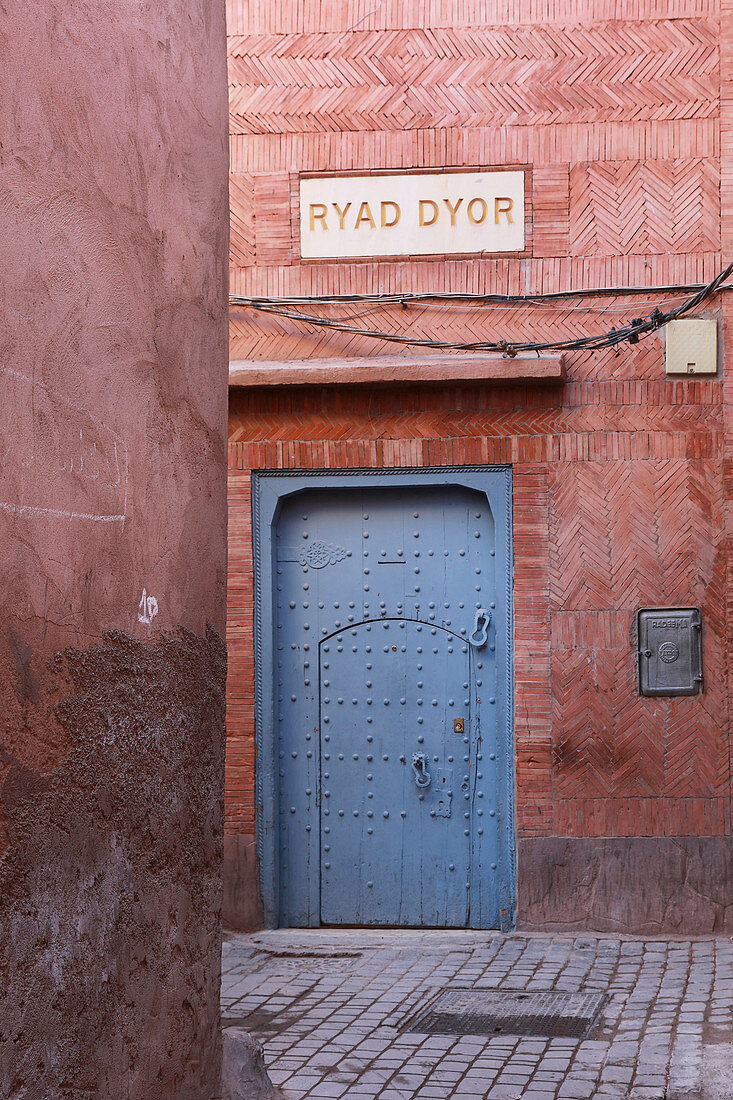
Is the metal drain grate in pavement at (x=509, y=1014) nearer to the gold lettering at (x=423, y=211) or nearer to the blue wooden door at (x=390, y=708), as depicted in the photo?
the blue wooden door at (x=390, y=708)

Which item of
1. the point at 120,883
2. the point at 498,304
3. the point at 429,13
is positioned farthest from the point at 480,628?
the point at 120,883

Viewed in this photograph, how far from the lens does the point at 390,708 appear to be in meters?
8.12

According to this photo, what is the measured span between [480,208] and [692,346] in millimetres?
1560

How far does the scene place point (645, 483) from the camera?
25.7ft

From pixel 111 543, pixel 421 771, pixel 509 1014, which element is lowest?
pixel 509 1014

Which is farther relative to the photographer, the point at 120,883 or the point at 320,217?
the point at 320,217

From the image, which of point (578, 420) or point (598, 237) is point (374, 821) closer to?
point (578, 420)

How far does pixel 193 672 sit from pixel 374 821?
4.24 metres

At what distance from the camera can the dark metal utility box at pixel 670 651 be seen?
776 centimetres

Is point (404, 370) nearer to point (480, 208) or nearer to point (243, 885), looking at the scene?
point (480, 208)

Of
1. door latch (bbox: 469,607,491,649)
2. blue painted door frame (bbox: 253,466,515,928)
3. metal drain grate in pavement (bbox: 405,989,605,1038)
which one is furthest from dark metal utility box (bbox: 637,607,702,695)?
metal drain grate in pavement (bbox: 405,989,605,1038)

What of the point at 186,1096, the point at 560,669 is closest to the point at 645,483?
the point at 560,669

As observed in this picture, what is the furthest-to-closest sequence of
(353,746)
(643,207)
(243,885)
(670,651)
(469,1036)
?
(353,746) → (243,885) → (643,207) → (670,651) → (469,1036)

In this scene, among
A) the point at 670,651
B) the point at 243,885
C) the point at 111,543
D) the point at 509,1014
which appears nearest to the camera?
the point at 111,543
